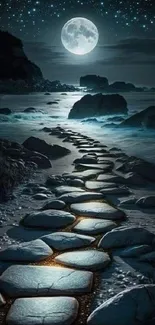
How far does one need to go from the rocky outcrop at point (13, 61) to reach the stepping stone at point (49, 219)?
5889 cm

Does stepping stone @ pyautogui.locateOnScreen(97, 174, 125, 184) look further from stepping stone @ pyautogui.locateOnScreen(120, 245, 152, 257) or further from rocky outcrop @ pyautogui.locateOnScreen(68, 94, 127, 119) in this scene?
rocky outcrop @ pyautogui.locateOnScreen(68, 94, 127, 119)

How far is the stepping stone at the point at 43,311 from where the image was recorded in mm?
2178

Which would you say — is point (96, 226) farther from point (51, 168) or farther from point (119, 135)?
point (119, 135)

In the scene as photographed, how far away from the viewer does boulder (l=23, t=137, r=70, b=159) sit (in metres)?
8.10

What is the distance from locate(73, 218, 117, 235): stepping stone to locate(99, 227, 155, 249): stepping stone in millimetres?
188

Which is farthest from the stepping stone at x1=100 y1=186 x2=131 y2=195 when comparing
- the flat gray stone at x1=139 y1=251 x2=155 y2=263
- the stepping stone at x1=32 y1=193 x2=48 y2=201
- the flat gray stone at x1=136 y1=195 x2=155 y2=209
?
the flat gray stone at x1=139 y1=251 x2=155 y2=263

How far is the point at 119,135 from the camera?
41.6ft

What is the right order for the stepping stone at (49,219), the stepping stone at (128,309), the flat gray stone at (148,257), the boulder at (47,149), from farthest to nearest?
the boulder at (47,149)
the stepping stone at (49,219)
the flat gray stone at (148,257)
the stepping stone at (128,309)

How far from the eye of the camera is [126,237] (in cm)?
330

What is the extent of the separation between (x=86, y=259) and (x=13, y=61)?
63.1 m

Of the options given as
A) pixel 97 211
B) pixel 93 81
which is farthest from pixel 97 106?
pixel 93 81

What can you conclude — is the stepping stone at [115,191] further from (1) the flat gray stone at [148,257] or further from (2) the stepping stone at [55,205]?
(1) the flat gray stone at [148,257]

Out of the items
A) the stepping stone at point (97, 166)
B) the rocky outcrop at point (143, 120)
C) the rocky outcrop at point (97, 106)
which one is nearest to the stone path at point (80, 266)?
the stepping stone at point (97, 166)

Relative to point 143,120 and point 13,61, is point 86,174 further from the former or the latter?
point 13,61
